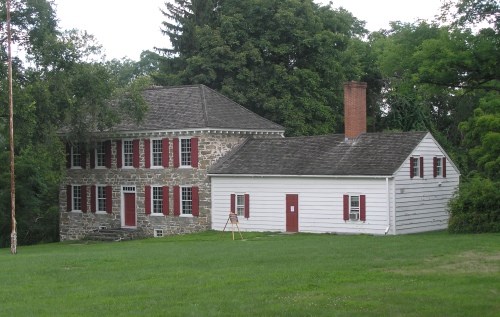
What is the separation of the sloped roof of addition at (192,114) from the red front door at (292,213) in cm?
560

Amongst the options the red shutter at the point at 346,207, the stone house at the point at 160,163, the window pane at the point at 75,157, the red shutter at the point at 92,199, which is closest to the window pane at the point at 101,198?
the stone house at the point at 160,163

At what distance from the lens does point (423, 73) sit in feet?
65.4

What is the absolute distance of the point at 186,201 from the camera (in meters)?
42.7

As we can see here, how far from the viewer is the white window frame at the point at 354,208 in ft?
122

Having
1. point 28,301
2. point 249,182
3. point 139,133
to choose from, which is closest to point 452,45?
point 28,301

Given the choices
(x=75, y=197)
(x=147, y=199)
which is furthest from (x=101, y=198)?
(x=147, y=199)

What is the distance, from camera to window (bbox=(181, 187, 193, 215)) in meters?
42.5

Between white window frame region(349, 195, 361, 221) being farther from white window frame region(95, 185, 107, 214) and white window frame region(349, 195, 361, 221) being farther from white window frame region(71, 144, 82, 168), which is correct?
white window frame region(71, 144, 82, 168)

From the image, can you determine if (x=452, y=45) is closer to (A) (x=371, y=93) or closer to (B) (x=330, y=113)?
(B) (x=330, y=113)

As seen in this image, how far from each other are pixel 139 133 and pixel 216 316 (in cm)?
3007

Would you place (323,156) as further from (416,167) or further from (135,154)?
(135,154)

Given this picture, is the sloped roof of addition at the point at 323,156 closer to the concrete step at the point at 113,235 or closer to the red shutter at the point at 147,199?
the red shutter at the point at 147,199

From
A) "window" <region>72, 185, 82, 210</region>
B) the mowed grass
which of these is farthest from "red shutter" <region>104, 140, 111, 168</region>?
the mowed grass

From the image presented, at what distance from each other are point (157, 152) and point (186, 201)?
10.5 ft
